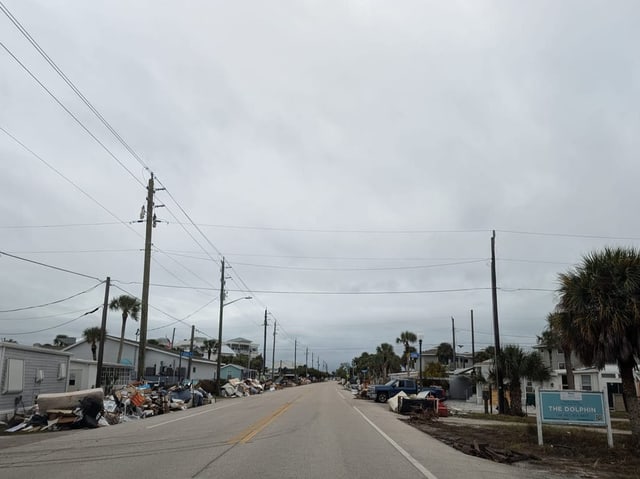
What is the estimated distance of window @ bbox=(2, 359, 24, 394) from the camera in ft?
69.2

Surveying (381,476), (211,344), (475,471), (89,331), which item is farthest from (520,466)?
(211,344)

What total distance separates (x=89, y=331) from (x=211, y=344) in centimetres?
5171

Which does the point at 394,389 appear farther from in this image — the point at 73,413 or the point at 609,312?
the point at 609,312

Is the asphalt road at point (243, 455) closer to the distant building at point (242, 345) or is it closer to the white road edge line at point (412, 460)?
the white road edge line at point (412, 460)

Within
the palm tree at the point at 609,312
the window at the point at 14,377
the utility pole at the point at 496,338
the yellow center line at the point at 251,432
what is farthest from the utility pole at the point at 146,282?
the palm tree at the point at 609,312

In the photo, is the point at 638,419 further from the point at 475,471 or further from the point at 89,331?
the point at 89,331

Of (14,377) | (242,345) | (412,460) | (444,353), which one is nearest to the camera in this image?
(412,460)

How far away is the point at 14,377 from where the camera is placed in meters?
21.6

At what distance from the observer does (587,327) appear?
14383 millimetres

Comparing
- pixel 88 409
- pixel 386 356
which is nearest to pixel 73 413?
pixel 88 409

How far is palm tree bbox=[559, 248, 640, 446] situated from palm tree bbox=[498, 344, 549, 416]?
14.2m

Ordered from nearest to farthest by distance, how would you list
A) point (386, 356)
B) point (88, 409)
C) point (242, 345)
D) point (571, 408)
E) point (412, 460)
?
point (412, 460) → point (571, 408) → point (88, 409) → point (386, 356) → point (242, 345)

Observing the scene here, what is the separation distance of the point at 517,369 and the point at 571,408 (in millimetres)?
14894

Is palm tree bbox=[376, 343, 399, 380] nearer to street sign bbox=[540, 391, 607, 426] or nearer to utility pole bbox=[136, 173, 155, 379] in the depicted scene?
utility pole bbox=[136, 173, 155, 379]
